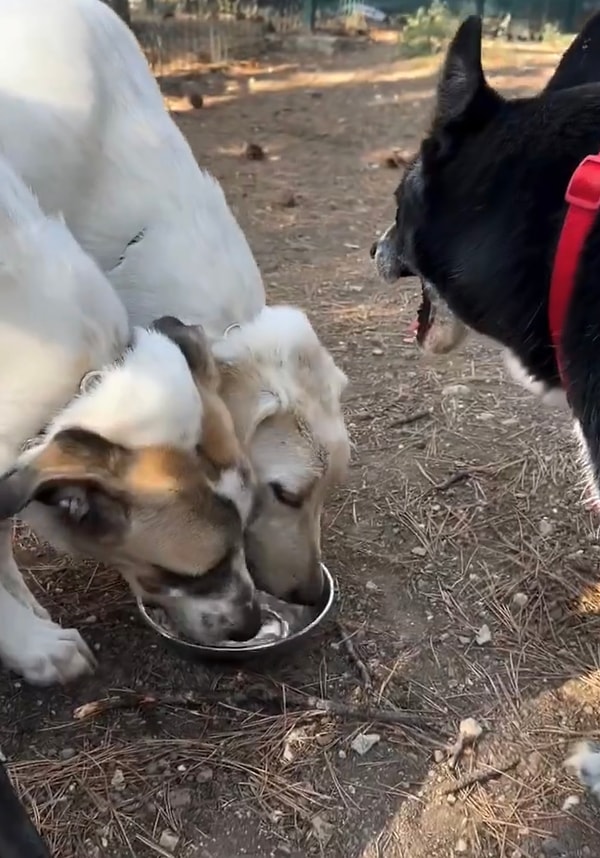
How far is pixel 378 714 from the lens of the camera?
8.41 ft

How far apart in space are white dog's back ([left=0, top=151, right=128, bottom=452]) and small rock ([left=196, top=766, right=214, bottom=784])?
928mm

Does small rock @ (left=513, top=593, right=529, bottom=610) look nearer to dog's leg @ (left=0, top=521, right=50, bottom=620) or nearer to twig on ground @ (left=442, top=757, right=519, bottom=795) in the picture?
twig on ground @ (left=442, top=757, right=519, bottom=795)

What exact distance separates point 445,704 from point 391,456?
3.81 feet

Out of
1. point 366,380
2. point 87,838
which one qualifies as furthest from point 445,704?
point 366,380

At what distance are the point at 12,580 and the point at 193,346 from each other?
0.97 meters

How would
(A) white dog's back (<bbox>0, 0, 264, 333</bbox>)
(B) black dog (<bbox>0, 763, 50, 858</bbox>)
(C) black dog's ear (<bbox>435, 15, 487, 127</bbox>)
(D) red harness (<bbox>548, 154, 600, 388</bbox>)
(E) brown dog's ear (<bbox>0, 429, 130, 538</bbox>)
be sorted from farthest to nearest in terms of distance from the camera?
(A) white dog's back (<bbox>0, 0, 264, 333</bbox>)
(C) black dog's ear (<bbox>435, 15, 487, 127</bbox>)
(D) red harness (<bbox>548, 154, 600, 388</bbox>)
(E) brown dog's ear (<bbox>0, 429, 130, 538</bbox>)
(B) black dog (<bbox>0, 763, 50, 858</bbox>)

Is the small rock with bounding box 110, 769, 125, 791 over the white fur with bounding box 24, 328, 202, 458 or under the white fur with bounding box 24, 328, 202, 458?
under

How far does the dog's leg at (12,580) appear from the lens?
2.69 meters

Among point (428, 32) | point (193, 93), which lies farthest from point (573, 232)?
point (428, 32)

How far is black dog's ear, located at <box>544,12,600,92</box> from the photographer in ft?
8.66

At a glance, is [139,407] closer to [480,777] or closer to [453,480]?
[480,777]

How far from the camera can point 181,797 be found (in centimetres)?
236

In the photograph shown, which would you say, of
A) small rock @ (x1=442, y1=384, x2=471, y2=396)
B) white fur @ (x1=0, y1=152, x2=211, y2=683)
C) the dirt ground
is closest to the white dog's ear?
white fur @ (x1=0, y1=152, x2=211, y2=683)

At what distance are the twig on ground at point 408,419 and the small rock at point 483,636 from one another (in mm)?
1084
